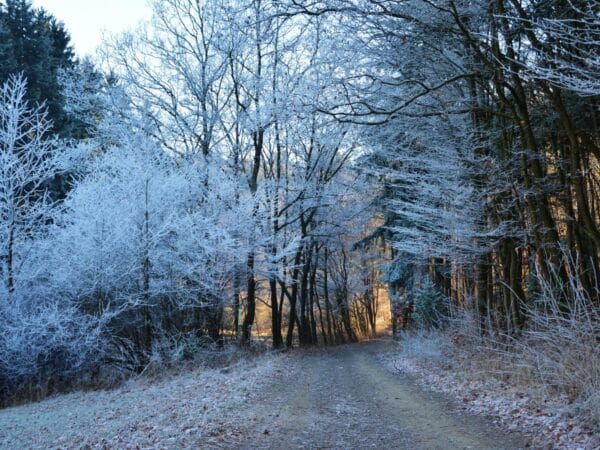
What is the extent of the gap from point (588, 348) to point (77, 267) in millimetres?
12260

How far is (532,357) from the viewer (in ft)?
22.7

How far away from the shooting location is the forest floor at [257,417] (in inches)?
216

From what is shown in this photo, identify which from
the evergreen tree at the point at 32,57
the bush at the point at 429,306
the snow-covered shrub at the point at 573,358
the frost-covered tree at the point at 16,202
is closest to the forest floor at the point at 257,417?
the snow-covered shrub at the point at 573,358

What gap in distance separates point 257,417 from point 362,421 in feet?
4.70

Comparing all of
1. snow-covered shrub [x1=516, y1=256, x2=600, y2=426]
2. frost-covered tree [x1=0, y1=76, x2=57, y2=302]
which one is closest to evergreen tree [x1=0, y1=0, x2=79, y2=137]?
frost-covered tree [x1=0, y1=76, x2=57, y2=302]

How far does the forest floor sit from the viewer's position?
5492mm

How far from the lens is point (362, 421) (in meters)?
6.55

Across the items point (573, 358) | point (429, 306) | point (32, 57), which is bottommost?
point (573, 358)

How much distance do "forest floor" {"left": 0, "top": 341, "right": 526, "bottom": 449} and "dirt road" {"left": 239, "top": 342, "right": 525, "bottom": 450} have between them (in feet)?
0.04

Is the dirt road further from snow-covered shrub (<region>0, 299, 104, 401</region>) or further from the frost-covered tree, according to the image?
the frost-covered tree

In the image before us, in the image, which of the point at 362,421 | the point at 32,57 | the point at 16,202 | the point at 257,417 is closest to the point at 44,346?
the point at 16,202

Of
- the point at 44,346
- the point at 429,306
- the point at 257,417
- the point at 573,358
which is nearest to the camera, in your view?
the point at 573,358

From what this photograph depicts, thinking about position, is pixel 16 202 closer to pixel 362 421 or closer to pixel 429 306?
pixel 362 421

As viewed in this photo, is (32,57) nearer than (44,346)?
No
